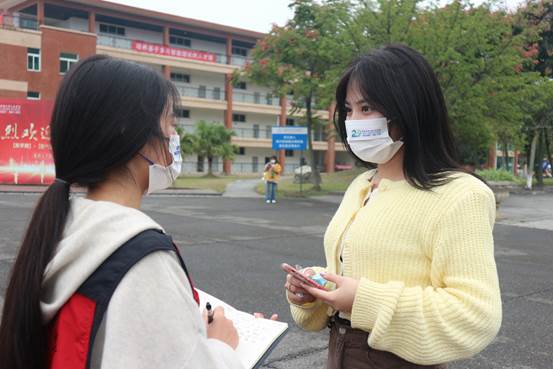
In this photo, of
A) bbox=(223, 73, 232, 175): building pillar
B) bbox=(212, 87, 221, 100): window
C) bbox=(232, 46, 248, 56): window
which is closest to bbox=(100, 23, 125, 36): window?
bbox=(212, 87, 221, 100): window

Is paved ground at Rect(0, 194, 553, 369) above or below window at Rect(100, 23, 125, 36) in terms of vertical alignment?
below

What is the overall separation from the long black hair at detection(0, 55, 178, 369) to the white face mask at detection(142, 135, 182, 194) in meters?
0.09

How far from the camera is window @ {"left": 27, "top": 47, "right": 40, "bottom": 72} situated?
32.5m

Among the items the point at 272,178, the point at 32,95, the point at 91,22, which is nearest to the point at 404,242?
the point at 272,178

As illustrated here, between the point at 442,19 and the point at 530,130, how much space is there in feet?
45.8

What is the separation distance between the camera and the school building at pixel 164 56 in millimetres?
32500

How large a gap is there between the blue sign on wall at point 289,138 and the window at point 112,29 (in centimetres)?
2359

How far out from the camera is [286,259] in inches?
306

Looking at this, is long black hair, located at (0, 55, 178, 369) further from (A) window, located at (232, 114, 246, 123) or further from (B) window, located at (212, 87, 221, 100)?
(A) window, located at (232, 114, 246, 123)

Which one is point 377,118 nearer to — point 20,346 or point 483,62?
point 20,346

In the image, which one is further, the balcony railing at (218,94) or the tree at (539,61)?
the balcony railing at (218,94)

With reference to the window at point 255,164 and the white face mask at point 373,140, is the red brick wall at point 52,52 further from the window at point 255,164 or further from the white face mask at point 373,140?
the white face mask at point 373,140

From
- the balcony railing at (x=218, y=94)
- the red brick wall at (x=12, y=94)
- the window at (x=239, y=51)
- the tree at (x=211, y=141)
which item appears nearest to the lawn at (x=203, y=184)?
the tree at (x=211, y=141)

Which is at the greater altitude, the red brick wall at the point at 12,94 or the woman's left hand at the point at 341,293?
the red brick wall at the point at 12,94
